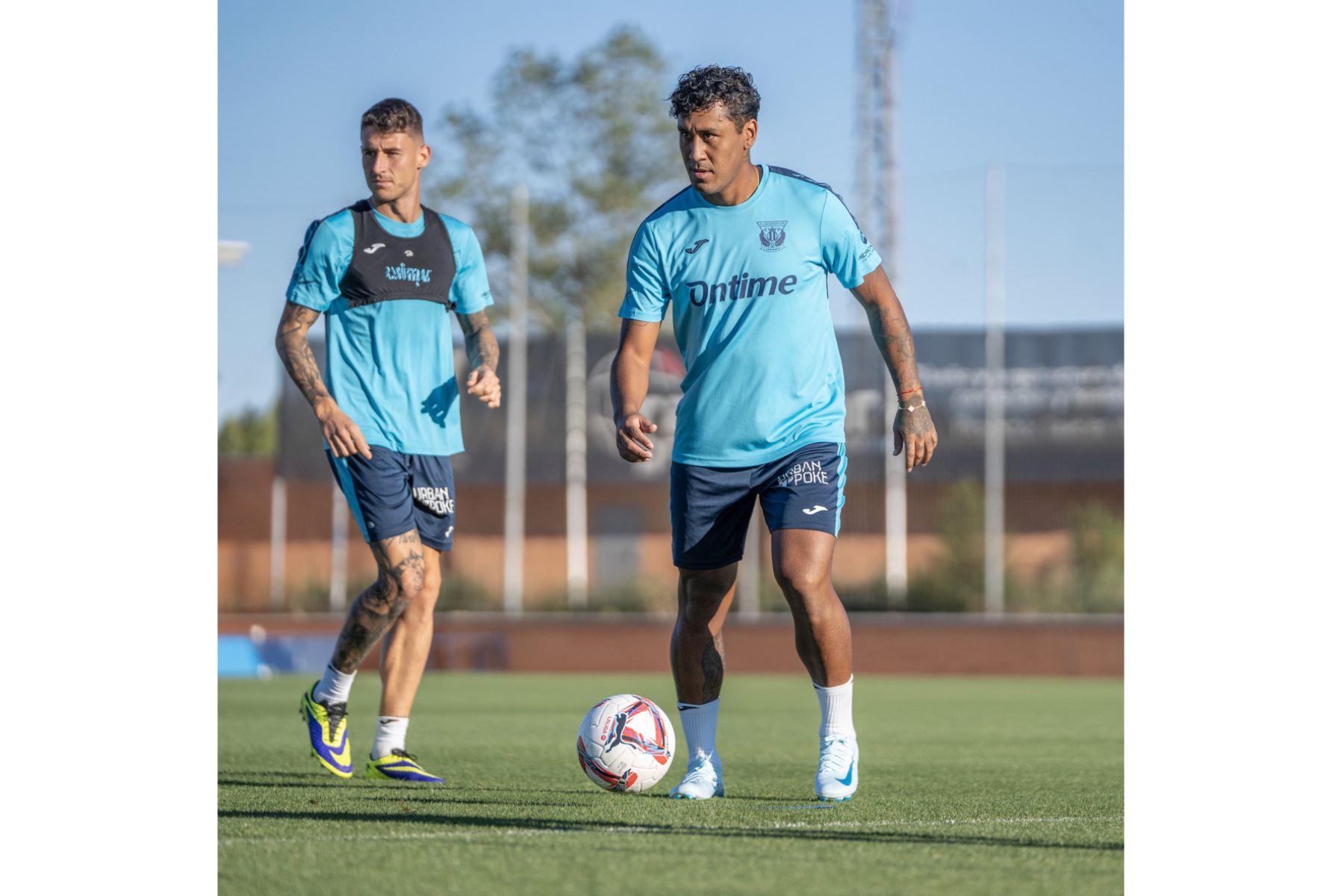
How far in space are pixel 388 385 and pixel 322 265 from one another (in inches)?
20.3

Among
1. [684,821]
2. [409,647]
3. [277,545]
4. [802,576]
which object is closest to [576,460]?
[277,545]

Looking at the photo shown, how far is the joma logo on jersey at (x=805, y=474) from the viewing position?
5.21m

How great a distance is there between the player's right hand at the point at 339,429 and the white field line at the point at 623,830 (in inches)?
71.9

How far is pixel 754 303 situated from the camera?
5.29 m

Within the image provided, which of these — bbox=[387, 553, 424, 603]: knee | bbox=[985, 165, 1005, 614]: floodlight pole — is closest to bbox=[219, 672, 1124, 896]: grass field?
bbox=[387, 553, 424, 603]: knee

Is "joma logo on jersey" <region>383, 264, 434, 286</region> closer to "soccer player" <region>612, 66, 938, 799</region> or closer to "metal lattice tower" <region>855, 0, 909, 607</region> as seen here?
"soccer player" <region>612, 66, 938, 799</region>

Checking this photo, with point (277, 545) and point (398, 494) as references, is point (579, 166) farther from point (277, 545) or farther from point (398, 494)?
point (398, 494)

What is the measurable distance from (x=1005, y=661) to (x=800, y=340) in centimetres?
1384

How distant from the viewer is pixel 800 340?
5.30m

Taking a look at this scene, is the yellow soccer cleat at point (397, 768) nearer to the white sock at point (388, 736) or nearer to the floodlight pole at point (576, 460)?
the white sock at point (388, 736)

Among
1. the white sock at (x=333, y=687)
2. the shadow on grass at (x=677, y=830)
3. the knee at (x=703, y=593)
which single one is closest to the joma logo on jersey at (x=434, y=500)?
the white sock at (x=333, y=687)

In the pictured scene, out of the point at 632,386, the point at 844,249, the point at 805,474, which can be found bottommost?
the point at 805,474
